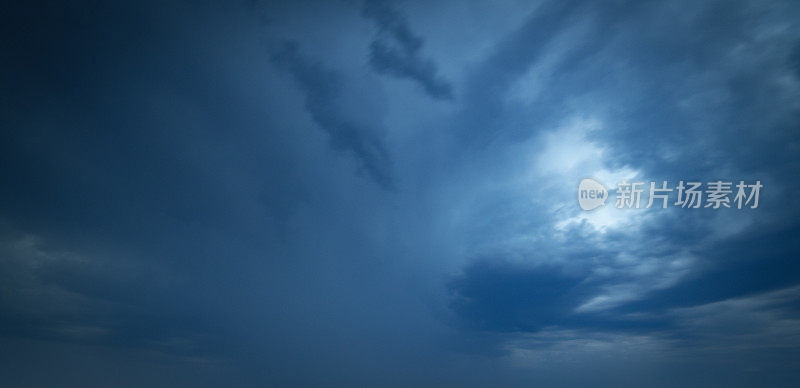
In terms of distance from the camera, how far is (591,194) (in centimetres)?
2141

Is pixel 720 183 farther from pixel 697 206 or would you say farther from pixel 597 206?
pixel 597 206

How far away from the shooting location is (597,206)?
2089cm

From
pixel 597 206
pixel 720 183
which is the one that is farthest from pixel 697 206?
pixel 597 206

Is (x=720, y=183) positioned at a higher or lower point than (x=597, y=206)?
higher

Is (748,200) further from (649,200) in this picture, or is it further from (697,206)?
(649,200)

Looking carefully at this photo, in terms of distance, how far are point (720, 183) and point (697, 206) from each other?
1.54 m

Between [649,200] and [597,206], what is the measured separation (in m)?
3.08

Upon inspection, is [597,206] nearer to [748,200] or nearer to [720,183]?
[720,183]

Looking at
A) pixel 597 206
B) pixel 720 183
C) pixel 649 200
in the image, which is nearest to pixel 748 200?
pixel 720 183

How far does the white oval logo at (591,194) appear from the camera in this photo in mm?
21016

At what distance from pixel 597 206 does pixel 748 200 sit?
24.4ft

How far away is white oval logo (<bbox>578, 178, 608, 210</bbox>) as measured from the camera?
2102 cm

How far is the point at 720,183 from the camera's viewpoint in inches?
800

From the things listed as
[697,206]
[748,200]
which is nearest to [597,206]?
[697,206]
